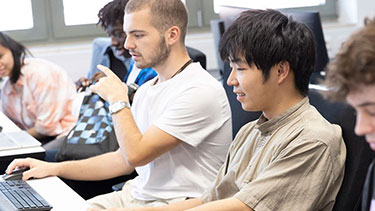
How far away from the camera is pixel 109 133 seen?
8.27 ft

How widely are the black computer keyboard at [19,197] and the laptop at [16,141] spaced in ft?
1.17

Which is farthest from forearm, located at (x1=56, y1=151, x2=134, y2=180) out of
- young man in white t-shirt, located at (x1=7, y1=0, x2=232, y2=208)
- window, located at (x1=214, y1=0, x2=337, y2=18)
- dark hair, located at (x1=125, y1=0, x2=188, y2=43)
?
window, located at (x1=214, y1=0, x2=337, y2=18)

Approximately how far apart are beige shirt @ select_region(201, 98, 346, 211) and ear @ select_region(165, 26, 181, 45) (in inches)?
23.0

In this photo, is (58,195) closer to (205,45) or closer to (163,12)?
(163,12)

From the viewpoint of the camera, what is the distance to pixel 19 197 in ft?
5.90

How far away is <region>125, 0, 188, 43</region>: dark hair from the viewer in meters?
2.06

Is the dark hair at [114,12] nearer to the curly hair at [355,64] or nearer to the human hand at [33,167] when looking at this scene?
the human hand at [33,167]

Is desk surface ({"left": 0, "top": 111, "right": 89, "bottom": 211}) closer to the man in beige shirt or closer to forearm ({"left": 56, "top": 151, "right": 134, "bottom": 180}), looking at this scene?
forearm ({"left": 56, "top": 151, "right": 134, "bottom": 180})

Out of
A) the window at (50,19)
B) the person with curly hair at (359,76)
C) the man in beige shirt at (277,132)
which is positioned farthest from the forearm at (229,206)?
the window at (50,19)

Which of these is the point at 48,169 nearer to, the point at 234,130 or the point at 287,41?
the point at 234,130

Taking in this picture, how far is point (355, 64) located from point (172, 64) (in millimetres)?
1077

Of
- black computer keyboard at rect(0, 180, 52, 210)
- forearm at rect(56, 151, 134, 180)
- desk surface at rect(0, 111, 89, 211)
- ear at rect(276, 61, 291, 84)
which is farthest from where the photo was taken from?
forearm at rect(56, 151, 134, 180)

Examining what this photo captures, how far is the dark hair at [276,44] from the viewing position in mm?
1566

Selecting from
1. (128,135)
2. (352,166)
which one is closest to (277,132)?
(352,166)
